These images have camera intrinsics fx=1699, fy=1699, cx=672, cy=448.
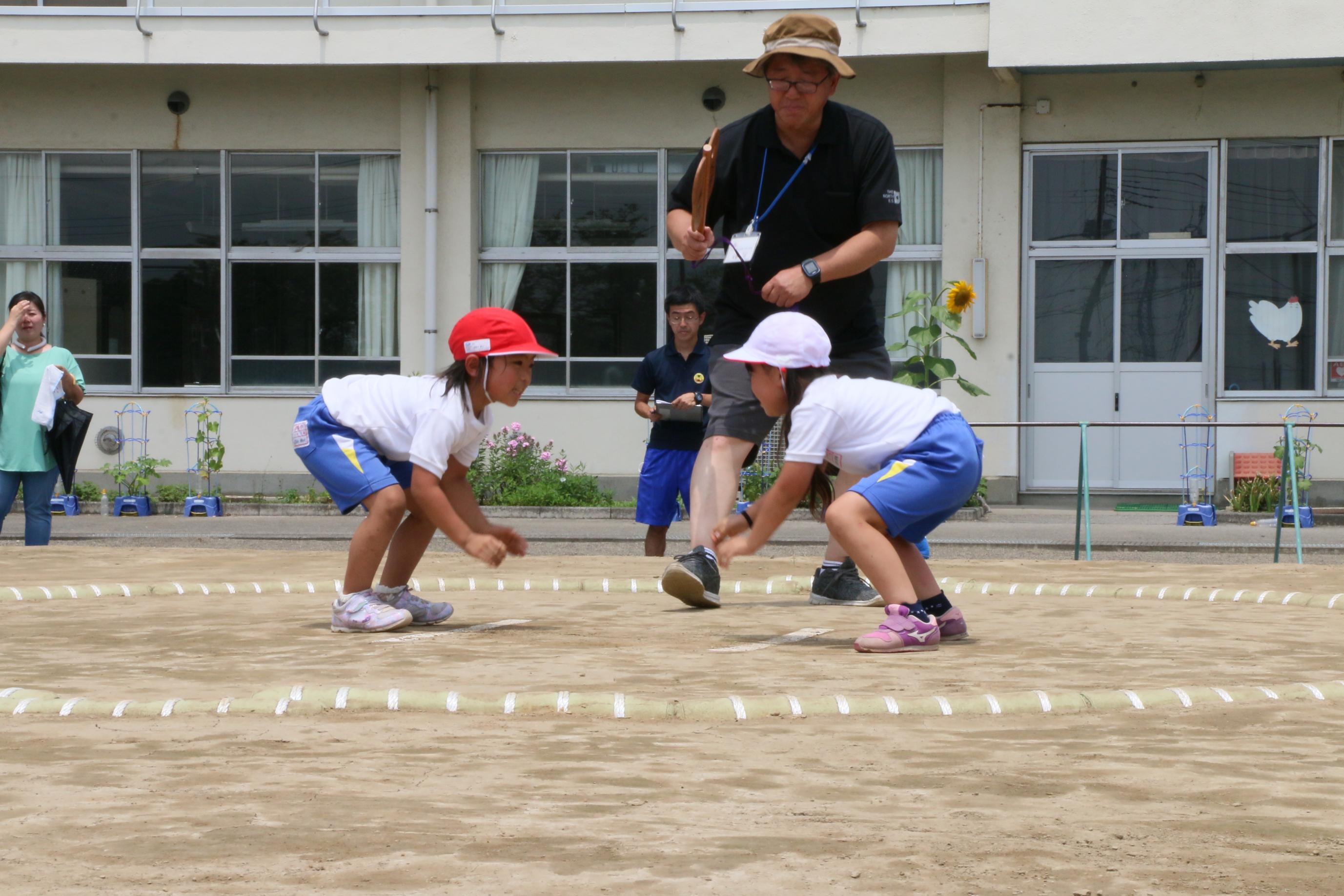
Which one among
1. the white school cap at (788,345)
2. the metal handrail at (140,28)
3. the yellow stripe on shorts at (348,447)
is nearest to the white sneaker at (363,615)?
the yellow stripe on shorts at (348,447)

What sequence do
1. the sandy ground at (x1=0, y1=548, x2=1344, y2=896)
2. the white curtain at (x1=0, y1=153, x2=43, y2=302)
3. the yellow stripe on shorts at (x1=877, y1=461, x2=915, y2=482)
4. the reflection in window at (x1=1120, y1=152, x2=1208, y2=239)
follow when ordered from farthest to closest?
the white curtain at (x1=0, y1=153, x2=43, y2=302), the reflection in window at (x1=1120, y1=152, x2=1208, y2=239), the yellow stripe on shorts at (x1=877, y1=461, x2=915, y2=482), the sandy ground at (x1=0, y1=548, x2=1344, y2=896)

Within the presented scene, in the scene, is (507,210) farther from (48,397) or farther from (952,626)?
(952,626)

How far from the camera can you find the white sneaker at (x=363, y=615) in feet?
19.2

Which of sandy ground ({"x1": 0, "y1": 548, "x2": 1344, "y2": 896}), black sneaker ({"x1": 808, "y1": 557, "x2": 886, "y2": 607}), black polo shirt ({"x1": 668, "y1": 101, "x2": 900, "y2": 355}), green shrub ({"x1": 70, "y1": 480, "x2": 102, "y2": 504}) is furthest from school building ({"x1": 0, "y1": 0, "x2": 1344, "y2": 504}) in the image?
sandy ground ({"x1": 0, "y1": 548, "x2": 1344, "y2": 896})

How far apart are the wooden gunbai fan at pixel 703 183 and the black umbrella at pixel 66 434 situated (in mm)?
5941

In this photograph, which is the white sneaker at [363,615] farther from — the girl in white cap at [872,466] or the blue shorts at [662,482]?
the blue shorts at [662,482]

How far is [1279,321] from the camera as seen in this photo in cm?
1912

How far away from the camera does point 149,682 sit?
4.55m

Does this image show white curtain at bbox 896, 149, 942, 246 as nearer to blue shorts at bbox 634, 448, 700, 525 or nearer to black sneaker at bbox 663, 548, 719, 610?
blue shorts at bbox 634, 448, 700, 525

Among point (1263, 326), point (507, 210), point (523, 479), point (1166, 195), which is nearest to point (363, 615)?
point (523, 479)

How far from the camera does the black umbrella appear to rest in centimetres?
1102

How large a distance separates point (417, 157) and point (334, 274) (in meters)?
1.76

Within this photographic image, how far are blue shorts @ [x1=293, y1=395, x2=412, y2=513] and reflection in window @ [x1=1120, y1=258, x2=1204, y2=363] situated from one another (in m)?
14.6

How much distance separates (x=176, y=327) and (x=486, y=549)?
53.9ft
